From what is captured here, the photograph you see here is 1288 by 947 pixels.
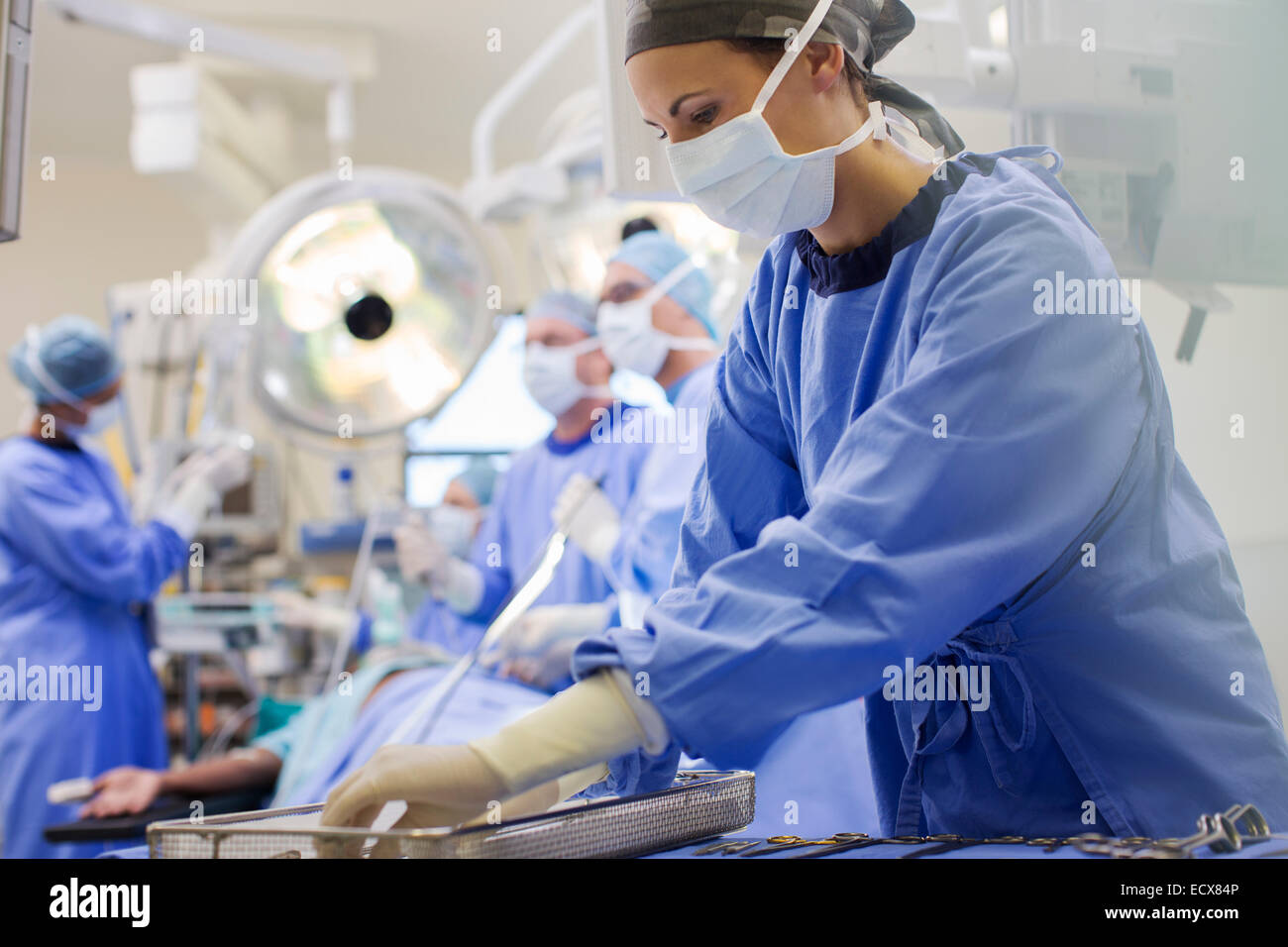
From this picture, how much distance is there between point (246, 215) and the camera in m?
4.60

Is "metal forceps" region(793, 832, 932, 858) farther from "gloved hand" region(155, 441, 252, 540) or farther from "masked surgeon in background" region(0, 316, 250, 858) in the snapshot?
"gloved hand" region(155, 441, 252, 540)

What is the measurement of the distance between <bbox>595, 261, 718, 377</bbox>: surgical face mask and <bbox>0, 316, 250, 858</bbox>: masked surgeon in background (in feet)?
4.99

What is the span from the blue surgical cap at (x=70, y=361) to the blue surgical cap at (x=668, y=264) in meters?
1.64

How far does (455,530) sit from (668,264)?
155cm

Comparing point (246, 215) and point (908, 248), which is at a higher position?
point (246, 215)

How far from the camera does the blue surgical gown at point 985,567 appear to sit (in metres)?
0.81

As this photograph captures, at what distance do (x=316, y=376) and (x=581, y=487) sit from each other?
58 cm

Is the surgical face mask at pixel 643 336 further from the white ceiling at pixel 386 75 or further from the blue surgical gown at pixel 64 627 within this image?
the white ceiling at pixel 386 75

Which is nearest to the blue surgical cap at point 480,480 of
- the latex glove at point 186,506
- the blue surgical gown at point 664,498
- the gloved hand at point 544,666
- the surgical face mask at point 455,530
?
Result: the surgical face mask at point 455,530

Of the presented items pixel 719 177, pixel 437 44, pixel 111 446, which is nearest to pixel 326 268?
pixel 719 177

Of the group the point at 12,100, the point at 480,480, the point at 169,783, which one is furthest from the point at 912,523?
the point at 480,480

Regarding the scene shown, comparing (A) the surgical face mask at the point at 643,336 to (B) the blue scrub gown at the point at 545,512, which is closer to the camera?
(A) the surgical face mask at the point at 643,336
